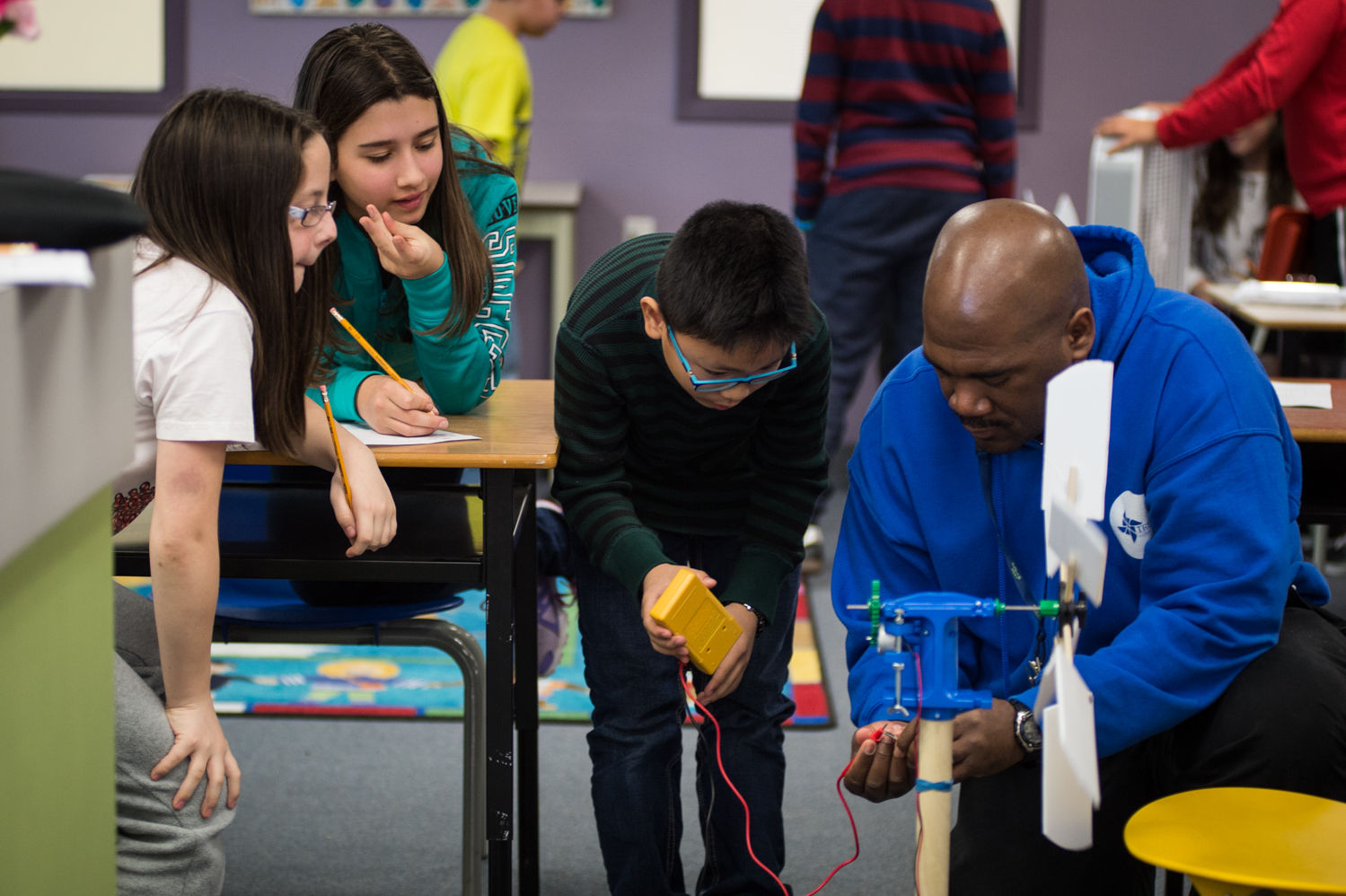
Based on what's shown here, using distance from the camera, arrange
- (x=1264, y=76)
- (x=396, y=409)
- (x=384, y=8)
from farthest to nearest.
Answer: (x=384, y=8)
(x=1264, y=76)
(x=396, y=409)

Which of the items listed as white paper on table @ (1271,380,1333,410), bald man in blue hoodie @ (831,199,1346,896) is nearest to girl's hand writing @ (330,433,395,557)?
bald man in blue hoodie @ (831,199,1346,896)

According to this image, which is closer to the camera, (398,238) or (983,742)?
(983,742)

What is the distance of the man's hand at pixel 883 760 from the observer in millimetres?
1142

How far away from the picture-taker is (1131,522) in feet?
4.25

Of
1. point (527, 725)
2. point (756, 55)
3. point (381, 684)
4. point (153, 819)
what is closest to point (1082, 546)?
point (153, 819)

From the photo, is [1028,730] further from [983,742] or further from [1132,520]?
[1132,520]

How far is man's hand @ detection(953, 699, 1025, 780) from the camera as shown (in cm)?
115

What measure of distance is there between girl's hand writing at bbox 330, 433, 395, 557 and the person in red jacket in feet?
7.92

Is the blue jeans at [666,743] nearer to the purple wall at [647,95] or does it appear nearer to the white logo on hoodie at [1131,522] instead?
the white logo on hoodie at [1131,522]

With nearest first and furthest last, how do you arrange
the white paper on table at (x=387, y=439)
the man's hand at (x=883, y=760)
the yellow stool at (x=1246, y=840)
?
the yellow stool at (x=1246, y=840) → the man's hand at (x=883, y=760) → the white paper on table at (x=387, y=439)

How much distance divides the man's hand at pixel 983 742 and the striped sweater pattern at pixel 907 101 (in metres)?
2.10

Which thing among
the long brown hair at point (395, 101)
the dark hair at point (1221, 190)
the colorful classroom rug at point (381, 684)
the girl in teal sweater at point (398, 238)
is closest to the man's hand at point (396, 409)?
the girl in teal sweater at point (398, 238)

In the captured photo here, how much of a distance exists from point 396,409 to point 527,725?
50 cm

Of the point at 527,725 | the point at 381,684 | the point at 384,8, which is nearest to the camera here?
the point at 527,725
